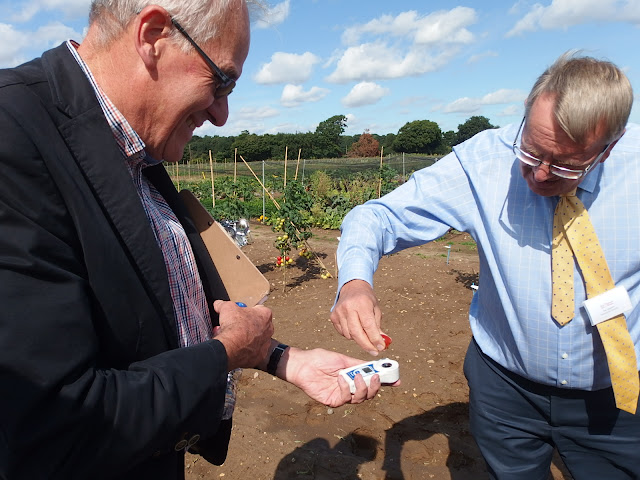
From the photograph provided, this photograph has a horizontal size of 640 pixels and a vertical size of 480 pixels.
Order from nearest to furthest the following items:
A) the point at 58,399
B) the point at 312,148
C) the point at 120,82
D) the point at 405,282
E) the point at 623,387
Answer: the point at 58,399 < the point at 120,82 < the point at 623,387 < the point at 405,282 < the point at 312,148

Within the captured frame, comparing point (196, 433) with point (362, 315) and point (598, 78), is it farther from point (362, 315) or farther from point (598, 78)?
point (598, 78)

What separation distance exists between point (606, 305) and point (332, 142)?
46526mm

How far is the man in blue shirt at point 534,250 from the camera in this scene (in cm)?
162

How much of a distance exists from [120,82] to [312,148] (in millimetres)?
44281

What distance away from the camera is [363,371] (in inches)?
67.7

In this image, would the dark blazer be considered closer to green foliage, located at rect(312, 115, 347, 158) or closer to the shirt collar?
the shirt collar

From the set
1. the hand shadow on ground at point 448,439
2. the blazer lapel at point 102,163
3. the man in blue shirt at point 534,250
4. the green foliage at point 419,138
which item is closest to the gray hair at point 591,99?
the man in blue shirt at point 534,250

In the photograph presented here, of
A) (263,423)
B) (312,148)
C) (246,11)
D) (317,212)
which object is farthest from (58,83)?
(312,148)

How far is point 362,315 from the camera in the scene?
158 centimetres

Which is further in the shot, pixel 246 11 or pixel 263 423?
pixel 263 423

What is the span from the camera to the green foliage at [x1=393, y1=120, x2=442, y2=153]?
53125mm

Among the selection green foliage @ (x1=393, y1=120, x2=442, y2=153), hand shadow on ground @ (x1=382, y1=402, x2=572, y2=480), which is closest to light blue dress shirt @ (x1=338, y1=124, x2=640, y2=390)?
hand shadow on ground @ (x1=382, y1=402, x2=572, y2=480)

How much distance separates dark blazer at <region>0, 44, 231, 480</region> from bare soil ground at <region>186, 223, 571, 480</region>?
2236 mm

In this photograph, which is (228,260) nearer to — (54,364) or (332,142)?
(54,364)
